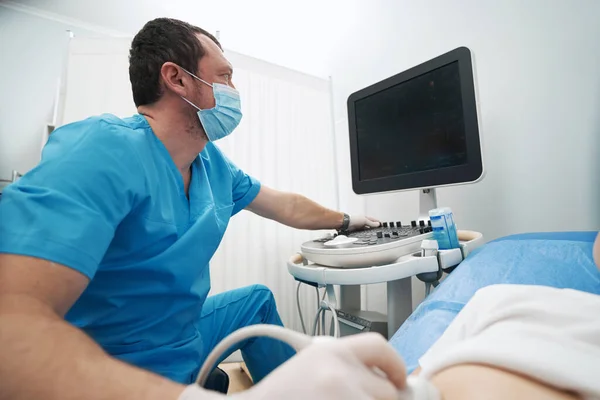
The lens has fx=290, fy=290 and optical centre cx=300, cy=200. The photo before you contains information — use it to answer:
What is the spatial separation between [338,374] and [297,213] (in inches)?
36.8

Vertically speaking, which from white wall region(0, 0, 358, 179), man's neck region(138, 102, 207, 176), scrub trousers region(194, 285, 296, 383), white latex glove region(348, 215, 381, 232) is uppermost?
white wall region(0, 0, 358, 179)

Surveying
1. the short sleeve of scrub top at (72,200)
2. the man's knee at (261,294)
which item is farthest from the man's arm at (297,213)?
the short sleeve of scrub top at (72,200)

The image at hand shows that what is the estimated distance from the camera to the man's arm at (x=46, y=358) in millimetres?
281

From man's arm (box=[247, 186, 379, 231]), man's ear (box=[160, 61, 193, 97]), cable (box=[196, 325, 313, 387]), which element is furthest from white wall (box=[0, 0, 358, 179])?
cable (box=[196, 325, 313, 387])

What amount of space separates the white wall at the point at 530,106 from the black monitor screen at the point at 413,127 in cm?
19

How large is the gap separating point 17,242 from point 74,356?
185 mm

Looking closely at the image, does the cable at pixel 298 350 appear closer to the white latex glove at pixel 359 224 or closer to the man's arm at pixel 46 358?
the man's arm at pixel 46 358

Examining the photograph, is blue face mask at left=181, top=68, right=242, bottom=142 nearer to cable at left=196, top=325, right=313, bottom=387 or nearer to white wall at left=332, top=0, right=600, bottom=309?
cable at left=196, top=325, right=313, bottom=387

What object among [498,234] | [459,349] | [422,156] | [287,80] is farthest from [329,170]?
[459,349]

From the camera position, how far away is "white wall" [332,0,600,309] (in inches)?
35.1

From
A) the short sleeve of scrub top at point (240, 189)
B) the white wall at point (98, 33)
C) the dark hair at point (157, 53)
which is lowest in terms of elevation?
the short sleeve of scrub top at point (240, 189)

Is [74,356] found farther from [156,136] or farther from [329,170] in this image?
[329,170]

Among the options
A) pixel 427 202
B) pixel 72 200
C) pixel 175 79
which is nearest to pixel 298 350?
pixel 72 200

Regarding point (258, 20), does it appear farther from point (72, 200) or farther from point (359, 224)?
point (72, 200)
